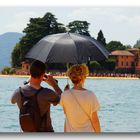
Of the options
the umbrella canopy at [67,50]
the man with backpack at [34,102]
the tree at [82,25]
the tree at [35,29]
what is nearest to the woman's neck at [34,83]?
the man with backpack at [34,102]

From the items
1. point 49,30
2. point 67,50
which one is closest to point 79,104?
point 67,50

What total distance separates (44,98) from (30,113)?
12 centimetres

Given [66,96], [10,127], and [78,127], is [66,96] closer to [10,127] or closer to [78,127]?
[78,127]

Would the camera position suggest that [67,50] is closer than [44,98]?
No

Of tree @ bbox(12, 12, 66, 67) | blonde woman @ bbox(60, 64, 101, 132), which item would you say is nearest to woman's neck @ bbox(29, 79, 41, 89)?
blonde woman @ bbox(60, 64, 101, 132)

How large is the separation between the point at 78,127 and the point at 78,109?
0.11 m

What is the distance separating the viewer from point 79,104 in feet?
9.74

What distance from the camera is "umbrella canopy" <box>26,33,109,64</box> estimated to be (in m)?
3.43

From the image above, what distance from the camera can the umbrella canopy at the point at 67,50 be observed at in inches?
135

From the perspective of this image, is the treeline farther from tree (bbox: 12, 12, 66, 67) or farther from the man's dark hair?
the man's dark hair

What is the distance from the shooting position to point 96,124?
2889mm

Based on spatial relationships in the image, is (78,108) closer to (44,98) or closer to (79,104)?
(79,104)

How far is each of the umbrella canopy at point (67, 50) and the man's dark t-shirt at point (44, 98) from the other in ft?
1.73
